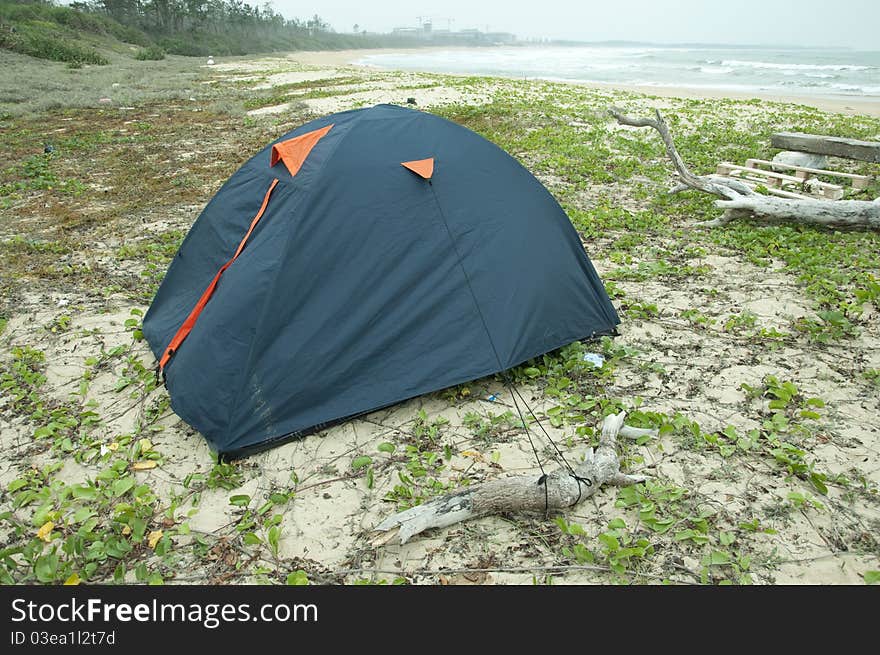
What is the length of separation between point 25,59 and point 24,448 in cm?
4133

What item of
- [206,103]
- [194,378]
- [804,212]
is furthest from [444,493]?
[206,103]

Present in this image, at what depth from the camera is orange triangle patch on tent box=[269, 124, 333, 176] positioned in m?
4.31

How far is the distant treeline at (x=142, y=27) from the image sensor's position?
38.6 m

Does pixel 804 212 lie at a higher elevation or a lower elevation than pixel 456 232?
lower

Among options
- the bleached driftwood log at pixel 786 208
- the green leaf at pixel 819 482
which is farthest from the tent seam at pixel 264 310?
the bleached driftwood log at pixel 786 208

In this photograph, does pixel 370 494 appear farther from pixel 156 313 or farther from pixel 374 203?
pixel 156 313

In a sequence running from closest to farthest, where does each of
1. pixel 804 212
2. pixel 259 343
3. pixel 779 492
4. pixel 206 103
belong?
pixel 779 492 < pixel 259 343 < pixel 804 212 < pixel 206 103

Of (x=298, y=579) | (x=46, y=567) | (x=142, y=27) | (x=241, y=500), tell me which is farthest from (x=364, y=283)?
(x=142, y=27)

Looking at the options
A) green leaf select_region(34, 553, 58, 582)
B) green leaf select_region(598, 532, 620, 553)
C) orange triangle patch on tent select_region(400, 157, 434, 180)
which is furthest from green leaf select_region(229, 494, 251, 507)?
orange triangle patch on tent select_region(400, 157, 434, 180)

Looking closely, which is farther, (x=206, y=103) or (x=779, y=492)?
(x=206, y=103)

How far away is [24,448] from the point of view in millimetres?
4004

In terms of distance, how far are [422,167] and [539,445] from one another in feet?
7.13

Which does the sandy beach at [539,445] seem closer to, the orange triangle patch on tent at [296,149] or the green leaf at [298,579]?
the green leaf at [298,579]

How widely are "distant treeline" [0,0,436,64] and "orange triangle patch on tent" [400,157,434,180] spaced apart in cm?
4258
